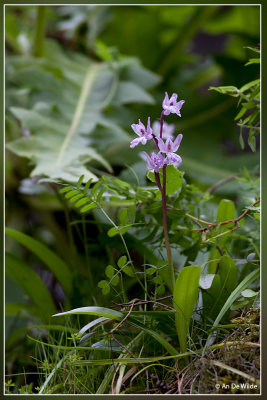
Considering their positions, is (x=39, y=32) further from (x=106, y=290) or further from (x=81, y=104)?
(x=106, y=290)

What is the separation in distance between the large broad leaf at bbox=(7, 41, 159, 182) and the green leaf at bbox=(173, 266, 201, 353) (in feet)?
0.62

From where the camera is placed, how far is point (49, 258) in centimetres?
51

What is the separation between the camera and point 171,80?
1.04 meters

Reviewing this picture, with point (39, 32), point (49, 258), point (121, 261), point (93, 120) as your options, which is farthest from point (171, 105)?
point (39, 32)

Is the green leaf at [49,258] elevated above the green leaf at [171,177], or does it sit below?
below

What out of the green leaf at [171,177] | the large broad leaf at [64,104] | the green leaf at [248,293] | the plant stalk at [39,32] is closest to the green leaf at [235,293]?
the green leaf at [248,293]

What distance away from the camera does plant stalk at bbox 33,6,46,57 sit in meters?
0.82

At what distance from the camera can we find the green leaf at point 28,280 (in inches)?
19.9

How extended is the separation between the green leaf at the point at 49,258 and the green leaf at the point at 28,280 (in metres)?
0.02

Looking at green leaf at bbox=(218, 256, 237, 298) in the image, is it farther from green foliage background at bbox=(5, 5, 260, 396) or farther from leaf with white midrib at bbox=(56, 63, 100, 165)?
leaf with white midrib at bbox=(56, 63, 100, 165)

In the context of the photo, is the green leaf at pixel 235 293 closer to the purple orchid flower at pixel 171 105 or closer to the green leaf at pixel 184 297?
the green leaf at pixel 184 297

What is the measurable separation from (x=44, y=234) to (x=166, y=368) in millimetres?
465

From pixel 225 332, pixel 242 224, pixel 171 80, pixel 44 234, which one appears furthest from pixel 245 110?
pixel 171 80

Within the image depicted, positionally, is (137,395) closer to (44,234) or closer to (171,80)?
(44,234)
